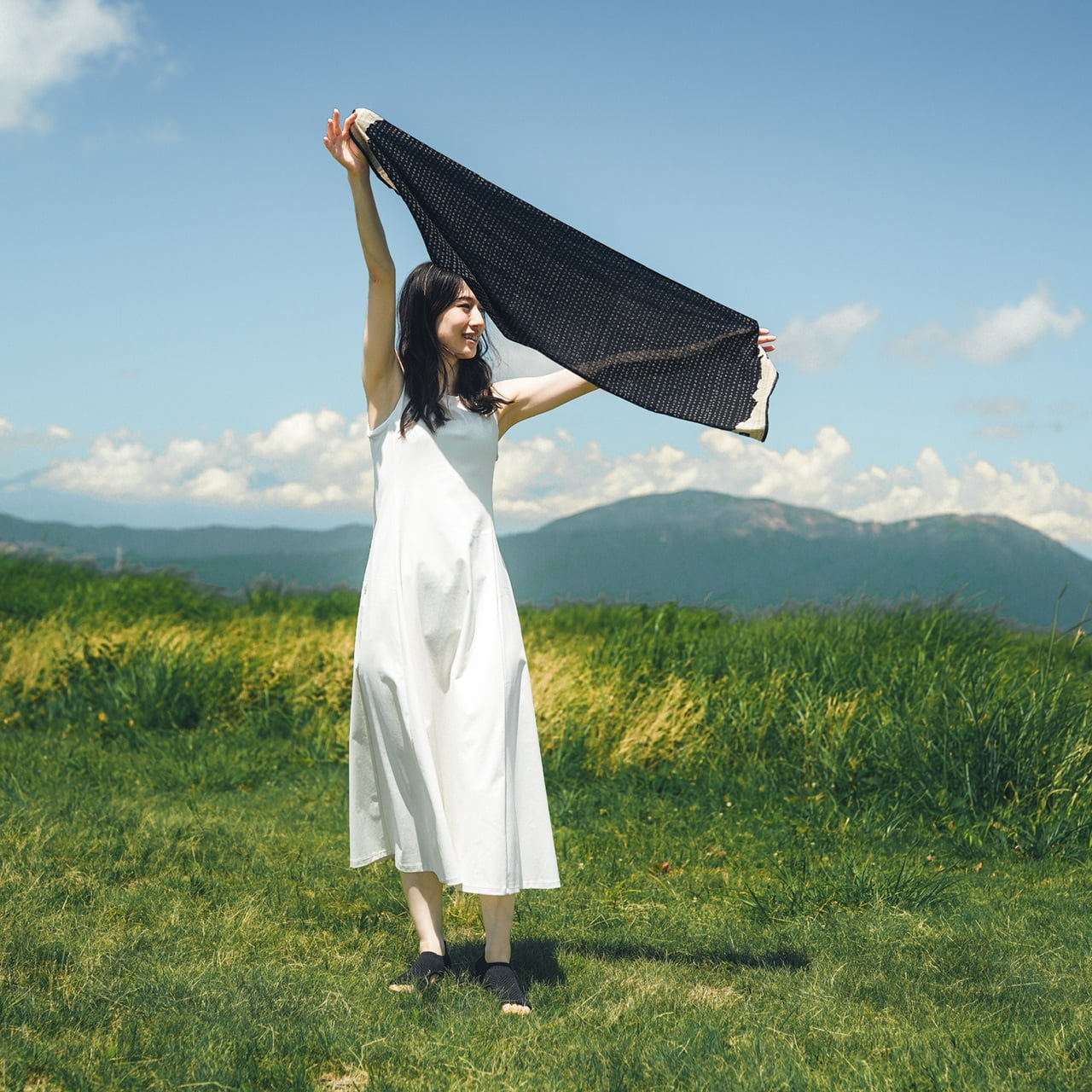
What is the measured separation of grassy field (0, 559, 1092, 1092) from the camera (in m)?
3.33

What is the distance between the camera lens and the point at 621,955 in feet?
14.2

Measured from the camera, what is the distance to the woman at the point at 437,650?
11.8 feet

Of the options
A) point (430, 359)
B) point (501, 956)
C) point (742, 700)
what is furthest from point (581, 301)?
point (742, 700)

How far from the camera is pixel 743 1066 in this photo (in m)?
3.22

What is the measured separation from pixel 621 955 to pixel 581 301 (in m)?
2.45

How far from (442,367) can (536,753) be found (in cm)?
132

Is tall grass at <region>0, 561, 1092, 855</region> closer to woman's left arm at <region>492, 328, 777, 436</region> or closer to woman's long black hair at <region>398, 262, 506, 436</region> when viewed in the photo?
woman's left arm at <region>492, 328, 777, 436</region>

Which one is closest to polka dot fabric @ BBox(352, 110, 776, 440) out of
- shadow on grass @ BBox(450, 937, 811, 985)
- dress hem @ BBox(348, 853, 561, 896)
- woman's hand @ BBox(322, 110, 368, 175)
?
woman's hand @ BBox(322, 110, 368, 175)

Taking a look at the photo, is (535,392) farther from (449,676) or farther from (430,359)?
(449,676)

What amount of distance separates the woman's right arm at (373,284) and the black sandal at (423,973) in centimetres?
180

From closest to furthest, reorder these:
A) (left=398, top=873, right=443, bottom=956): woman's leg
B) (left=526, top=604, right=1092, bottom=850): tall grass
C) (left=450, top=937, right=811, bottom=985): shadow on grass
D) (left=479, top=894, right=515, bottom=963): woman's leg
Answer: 1. (left=479, top=894, right=515, bottom=963): woman's leg
2. (left=398, top=873, right=443, bottom=956): woman's leg
3. (left=450, top=937, right=811, bottom=985): shadow on grass
4. (left=526, top=604, right=1092, bottom=850): tall grass

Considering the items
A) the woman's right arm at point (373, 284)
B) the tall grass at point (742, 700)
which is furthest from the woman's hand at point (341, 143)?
the tall grass at point (742, 700)

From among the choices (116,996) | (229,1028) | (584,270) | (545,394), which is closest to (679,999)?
(229,1028)

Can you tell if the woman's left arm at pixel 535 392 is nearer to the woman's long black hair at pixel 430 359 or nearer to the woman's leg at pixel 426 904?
the woman's long black hair at pixel 430 359
